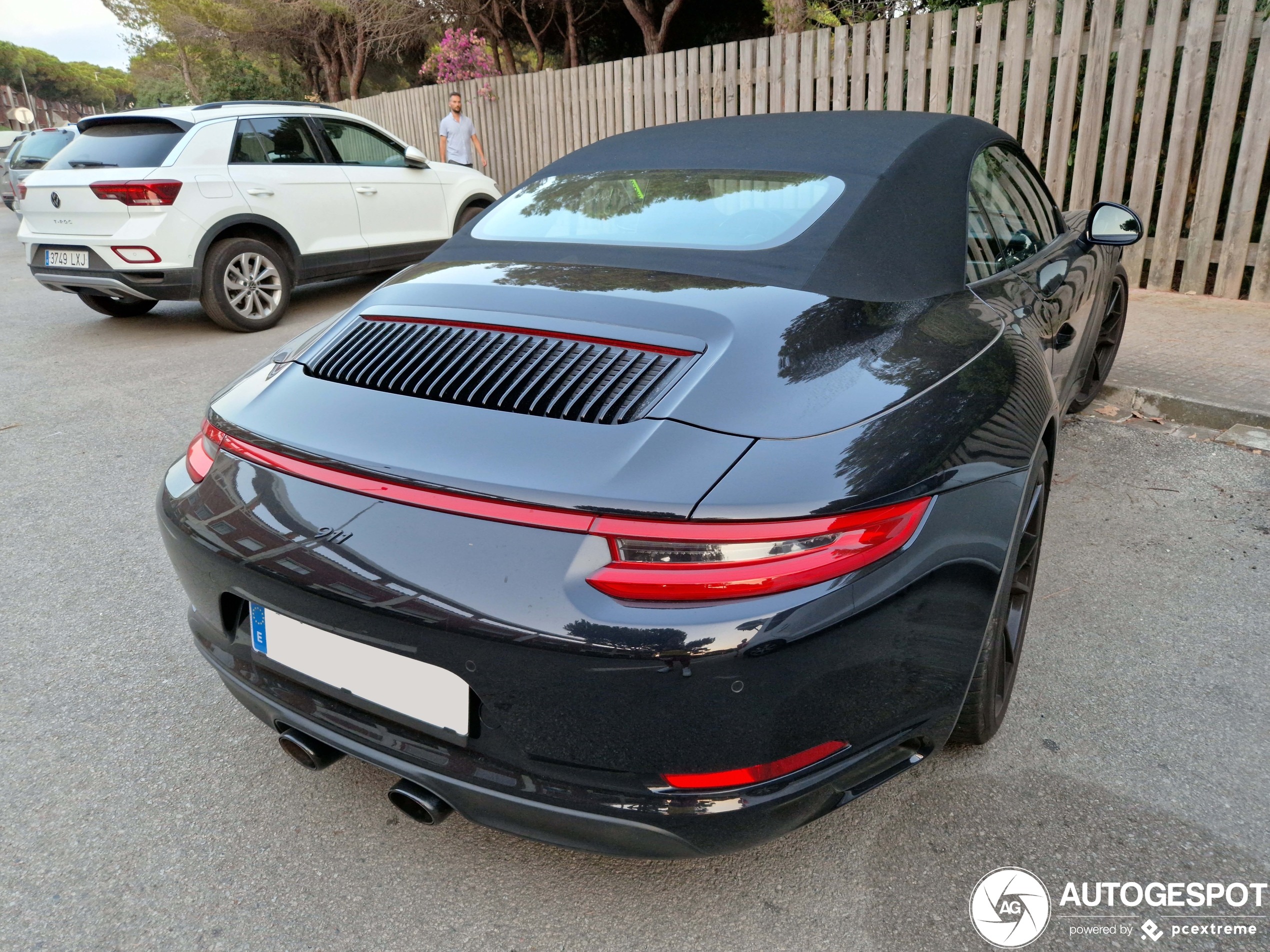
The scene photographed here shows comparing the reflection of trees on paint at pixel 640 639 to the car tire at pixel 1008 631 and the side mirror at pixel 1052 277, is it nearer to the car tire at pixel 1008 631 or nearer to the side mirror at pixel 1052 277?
the car tire at pixel 1008 631

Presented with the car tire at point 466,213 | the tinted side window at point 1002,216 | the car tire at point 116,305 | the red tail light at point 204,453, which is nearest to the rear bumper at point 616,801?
the red tail light at point 204,453

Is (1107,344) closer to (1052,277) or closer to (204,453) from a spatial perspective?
(1052,277)

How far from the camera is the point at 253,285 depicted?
7.01m

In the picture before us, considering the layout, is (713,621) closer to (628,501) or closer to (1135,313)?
(628,501)

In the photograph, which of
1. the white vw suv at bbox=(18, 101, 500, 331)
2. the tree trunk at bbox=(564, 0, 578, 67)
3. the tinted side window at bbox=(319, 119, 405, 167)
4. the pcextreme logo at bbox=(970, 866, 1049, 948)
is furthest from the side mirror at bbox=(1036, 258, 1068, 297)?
the tree trunk at bbox=(564, 0, 578, 67)

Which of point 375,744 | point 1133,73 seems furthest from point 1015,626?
point 1133,73

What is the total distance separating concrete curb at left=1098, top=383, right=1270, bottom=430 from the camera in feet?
13.8

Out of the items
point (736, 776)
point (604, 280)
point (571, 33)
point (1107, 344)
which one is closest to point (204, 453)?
point (604, 280)

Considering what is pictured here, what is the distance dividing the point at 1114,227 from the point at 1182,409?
1592 mm

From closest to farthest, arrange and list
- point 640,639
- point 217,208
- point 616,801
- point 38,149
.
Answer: point 640,639, point 616,801, point 217,208, point 38,149

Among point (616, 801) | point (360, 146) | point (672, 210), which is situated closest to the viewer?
point (616, 801)

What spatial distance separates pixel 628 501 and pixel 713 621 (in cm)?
23

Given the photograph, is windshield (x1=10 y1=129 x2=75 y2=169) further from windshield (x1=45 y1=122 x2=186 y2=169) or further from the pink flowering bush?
windshield (x1=45 y1=122 x2=186 y2=169)

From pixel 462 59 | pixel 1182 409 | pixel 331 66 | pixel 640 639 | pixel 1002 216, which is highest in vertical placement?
pixel 331 66
